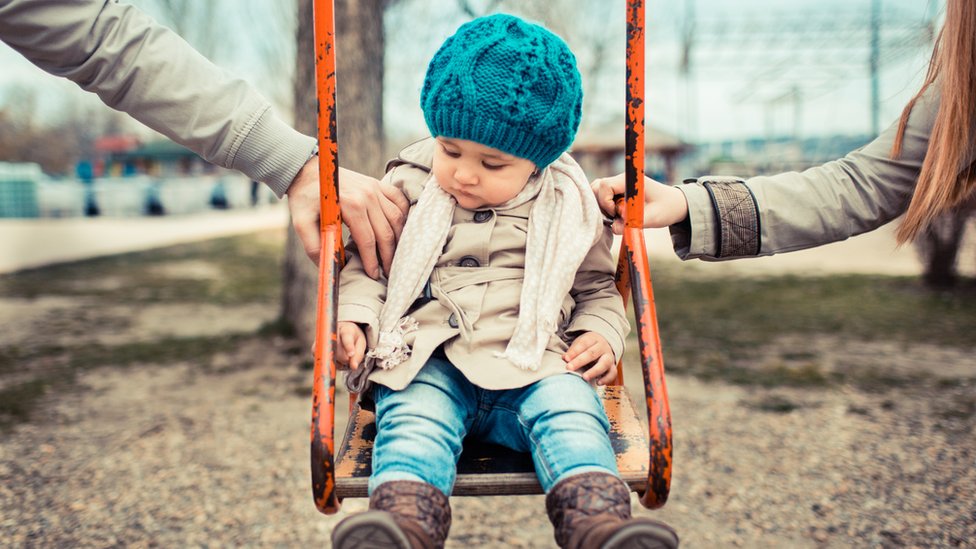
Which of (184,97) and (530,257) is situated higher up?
(184,97)

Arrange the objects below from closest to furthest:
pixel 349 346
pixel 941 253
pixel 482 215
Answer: pixel 349 346 < pixel 482 215 < pixel 941 253

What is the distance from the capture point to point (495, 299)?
5.62 ft

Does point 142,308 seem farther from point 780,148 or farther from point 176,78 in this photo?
point 780,148

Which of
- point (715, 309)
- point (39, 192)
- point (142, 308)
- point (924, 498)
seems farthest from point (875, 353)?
point (39, 192)

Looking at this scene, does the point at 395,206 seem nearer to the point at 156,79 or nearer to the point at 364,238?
the point at 364,238

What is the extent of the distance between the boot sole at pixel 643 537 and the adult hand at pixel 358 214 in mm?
765

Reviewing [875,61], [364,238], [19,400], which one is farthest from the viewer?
[875,61]

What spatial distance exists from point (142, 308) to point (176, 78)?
574 centimetres

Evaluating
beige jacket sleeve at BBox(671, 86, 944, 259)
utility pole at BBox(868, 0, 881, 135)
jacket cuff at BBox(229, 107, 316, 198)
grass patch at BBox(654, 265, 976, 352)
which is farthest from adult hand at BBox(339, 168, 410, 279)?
utility pole at BBox(868, 0, 881, 135)

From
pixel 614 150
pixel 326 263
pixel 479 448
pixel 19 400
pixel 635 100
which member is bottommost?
pixel 614 150

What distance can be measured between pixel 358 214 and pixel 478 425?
0.49 meters

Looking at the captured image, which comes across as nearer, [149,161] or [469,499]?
[469,499]

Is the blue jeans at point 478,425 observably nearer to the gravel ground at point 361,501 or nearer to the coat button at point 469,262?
the coat button at point 469,262

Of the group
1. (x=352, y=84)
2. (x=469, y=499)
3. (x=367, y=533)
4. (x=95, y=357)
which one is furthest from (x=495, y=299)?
(x=95, y=357)
